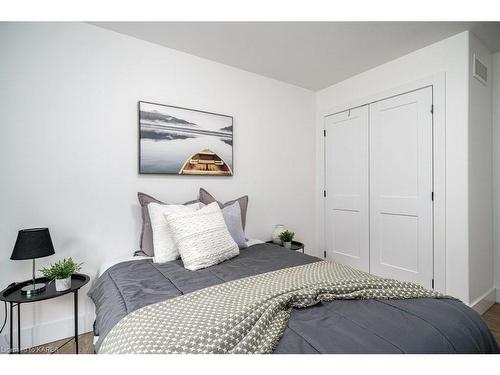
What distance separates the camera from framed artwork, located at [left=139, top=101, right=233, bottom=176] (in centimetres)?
213

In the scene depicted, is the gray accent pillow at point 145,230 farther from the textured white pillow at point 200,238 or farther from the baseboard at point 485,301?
the baseboard at point 485,301

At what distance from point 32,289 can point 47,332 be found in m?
0.54

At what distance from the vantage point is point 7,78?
165cm

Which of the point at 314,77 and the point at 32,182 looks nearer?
the point at 32,182

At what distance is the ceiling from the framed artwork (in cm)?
58

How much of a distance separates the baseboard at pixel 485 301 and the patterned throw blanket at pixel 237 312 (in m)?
1.53

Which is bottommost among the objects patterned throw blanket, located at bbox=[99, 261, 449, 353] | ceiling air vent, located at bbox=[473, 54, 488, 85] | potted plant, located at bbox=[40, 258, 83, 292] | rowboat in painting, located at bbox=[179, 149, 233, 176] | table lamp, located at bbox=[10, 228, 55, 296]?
potted plant, located at bbox=[40, 258, 83, 292]

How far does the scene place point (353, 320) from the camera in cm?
94

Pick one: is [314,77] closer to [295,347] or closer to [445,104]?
[445,104]

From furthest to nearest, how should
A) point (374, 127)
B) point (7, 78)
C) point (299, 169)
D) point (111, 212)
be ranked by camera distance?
point (299, 169) → point (374, 127) → point (111, 212) → point (7, 78)

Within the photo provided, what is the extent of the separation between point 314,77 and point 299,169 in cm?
111

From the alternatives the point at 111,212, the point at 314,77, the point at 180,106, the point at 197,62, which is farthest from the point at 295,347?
the point at 314,77

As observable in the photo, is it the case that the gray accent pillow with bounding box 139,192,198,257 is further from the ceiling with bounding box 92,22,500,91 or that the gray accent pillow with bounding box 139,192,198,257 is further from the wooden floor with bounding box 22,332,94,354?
the ceiling with bounding box 92,22,500,91

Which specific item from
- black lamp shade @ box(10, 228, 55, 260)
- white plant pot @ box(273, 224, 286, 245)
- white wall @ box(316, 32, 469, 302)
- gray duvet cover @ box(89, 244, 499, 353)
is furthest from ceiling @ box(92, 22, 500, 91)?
gray duvet cover @ box(89, 244, 499, 353)
